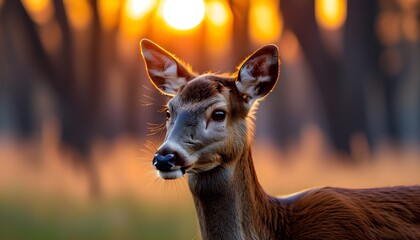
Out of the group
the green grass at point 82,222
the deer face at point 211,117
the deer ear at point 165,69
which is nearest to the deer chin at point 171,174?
the deer face at point 211,117

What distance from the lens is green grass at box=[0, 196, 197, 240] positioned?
8344 mm

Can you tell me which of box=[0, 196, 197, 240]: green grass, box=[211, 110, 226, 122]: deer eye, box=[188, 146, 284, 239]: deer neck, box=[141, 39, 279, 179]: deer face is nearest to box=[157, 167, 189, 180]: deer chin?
box=[141, 39, 279, 179]: deer face

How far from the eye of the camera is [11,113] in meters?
8.75

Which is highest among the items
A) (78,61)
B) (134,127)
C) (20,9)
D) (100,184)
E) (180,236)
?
(20,9)

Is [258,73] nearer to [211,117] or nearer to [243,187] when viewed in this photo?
[211,117]

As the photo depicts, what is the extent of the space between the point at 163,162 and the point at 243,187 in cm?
63

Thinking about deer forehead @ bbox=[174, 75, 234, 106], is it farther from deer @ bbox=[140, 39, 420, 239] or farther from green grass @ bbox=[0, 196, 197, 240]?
green grass @ bbox=[0, 196, 197, 240]

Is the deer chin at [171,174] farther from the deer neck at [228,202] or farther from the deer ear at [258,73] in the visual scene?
the deer ear at [258,73]

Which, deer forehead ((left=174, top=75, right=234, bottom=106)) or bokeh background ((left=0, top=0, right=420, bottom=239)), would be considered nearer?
deer forehead ((left=174, top=75, right=234, bottom=106))

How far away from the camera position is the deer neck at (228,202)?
14.7 feet

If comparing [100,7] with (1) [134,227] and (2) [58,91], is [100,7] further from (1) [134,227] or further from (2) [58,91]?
(1) [134,227]

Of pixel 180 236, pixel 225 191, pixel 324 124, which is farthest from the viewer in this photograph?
pixel 324 124

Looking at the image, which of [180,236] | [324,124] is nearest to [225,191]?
[180,236]

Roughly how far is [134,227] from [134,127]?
1.06 m
